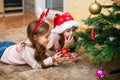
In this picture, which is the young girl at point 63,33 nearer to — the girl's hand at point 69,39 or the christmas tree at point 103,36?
the girl's hand at point 69,39

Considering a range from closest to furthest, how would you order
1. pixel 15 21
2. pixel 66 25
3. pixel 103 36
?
1. pixel 103 36
2. pixel 66 25
3. pixel 15 21

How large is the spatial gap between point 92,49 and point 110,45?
0.11 m

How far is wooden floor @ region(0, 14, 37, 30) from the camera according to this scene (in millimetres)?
3068

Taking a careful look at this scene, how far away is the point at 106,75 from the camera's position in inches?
57.3

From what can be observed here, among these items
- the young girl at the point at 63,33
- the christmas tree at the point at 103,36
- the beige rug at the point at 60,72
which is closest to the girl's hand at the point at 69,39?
the young girl at the point at 63,33

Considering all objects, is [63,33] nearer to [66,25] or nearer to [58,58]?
[66,25]

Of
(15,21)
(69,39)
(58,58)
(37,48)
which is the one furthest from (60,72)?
(15,21)

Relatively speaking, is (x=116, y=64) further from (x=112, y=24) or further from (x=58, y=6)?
(x=58, y=6)

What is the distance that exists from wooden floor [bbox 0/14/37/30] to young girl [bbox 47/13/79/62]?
125 cm

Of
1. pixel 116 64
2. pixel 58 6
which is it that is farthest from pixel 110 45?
pixel 58 6

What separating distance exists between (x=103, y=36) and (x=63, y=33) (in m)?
0.49

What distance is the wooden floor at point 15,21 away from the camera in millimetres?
3068

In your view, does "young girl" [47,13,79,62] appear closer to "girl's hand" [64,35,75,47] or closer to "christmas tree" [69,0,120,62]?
"girl's hand" [64,35,75,47]

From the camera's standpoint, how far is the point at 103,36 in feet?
4.52
